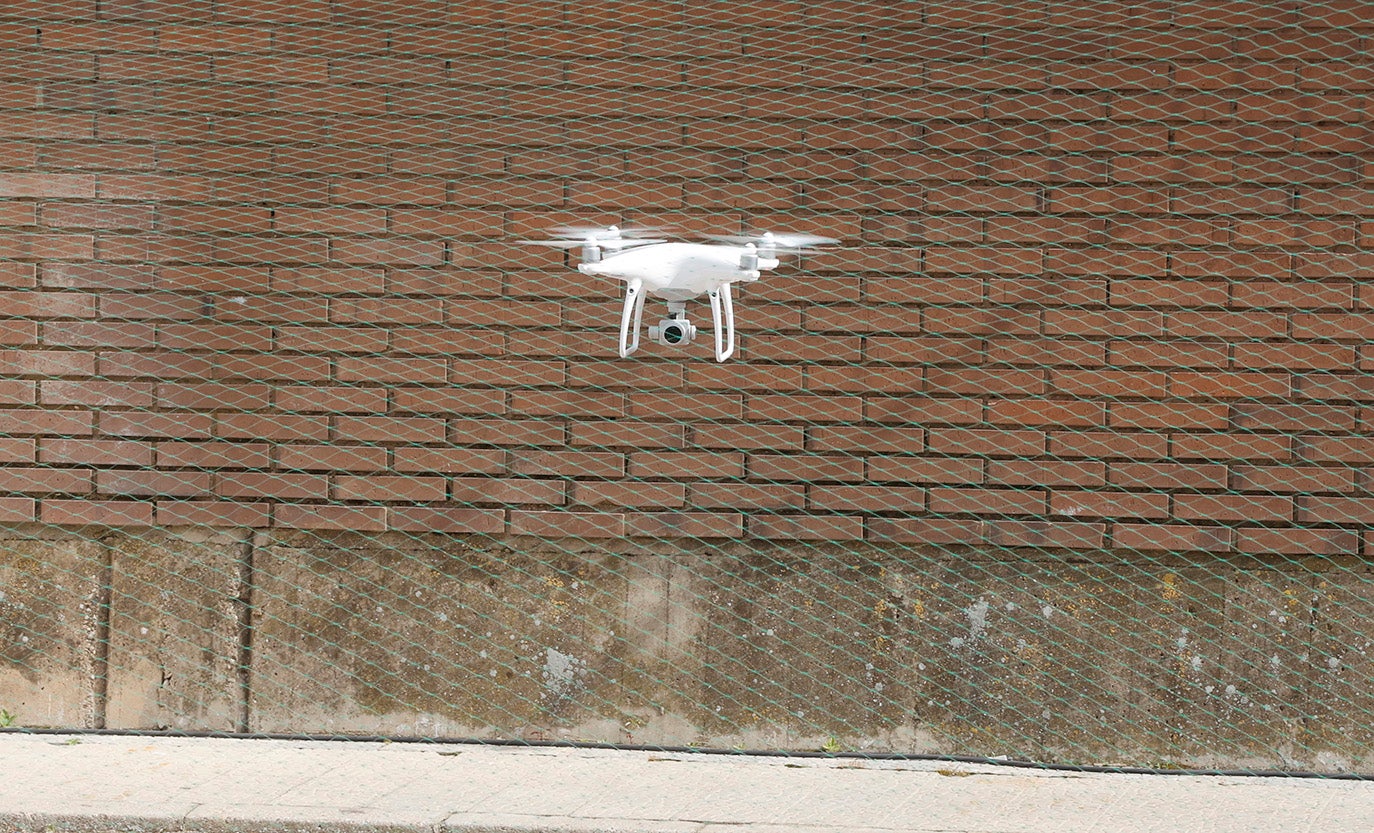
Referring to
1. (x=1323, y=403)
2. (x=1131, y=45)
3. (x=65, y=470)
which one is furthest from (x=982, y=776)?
(x=65, y=470)

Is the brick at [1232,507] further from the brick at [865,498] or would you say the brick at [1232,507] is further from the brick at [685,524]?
the brick at [685,524]

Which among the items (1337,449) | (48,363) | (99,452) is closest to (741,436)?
(1337,449)

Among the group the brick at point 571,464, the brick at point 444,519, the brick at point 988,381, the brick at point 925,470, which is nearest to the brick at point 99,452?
the brick at point 444,519

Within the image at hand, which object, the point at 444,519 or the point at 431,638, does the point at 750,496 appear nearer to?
the point at 444,519

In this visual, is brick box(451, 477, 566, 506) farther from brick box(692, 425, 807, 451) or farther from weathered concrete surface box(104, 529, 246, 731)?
weathered concrete surface box(104, 529, 246, 731)

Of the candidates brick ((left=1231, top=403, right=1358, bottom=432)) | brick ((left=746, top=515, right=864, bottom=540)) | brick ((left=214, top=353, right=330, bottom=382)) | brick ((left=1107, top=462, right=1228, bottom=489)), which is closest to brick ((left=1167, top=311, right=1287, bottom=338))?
brick ((left=1231, top=403, right=1358, bottom=432))

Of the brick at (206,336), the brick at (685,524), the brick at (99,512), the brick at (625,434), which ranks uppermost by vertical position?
the brick at (206,336)

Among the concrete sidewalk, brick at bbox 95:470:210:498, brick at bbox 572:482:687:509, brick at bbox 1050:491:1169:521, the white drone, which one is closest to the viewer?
the white drone
